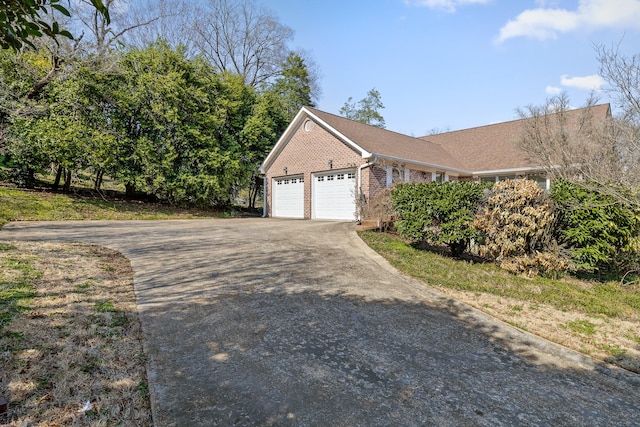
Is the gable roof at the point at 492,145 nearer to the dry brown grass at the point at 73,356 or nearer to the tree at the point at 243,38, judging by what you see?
the dry brown grass at the point at 73,356

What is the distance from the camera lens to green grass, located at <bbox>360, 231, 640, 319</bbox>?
5039 mm

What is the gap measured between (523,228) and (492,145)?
13794 mm

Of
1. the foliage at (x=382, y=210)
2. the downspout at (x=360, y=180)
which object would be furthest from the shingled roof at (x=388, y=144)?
the foliage at (x=382, y=210)

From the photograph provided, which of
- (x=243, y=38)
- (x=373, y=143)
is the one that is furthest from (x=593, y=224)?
(x=243, y=38)

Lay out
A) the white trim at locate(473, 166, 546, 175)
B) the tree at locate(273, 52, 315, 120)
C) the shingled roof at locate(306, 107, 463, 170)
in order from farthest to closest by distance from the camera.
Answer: the tree at locate(273, 52, 315, 120), the white trim at locate(473, 166, 546, 175), the shingled roof at locate(306, 107, 463, 170)

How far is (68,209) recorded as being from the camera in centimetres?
1309

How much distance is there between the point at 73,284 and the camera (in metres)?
4.41

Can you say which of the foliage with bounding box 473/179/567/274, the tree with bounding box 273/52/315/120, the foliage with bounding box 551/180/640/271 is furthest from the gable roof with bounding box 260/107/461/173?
the tree with bounding box 273/52/315/120

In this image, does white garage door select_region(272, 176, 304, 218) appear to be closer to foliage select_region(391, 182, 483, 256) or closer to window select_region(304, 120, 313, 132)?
window select_region(304, 120, 313, 132)

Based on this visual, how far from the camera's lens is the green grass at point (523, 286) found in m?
5.04

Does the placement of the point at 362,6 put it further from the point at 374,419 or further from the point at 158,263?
the point at 374,419

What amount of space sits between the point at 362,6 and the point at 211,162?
32.2 feet

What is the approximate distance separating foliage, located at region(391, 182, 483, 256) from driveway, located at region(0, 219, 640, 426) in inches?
99.0

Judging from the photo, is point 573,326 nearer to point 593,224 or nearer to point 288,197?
point 593,224
